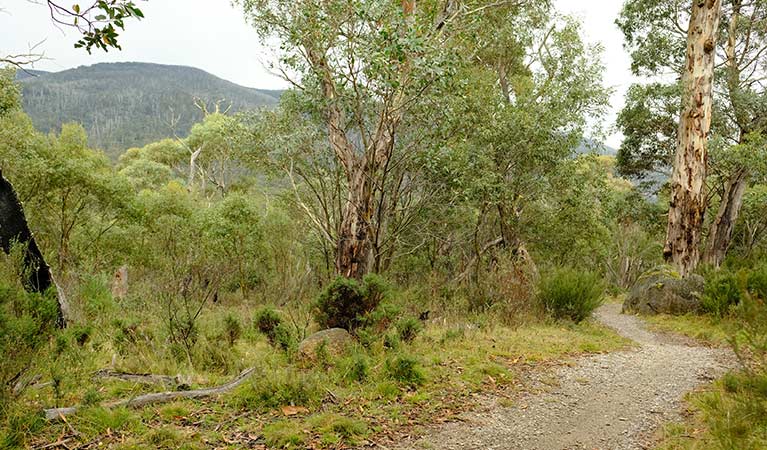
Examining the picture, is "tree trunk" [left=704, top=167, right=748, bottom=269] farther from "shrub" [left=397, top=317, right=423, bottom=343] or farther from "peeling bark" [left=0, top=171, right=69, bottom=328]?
"peeling bark" [left=0, top=171, right=69, bottom=328]

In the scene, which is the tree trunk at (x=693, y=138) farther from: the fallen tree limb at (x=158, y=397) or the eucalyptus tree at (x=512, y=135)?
the fallen tree limb at (x=158, y=397)

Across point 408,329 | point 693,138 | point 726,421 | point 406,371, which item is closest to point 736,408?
point 726,421

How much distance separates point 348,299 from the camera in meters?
6.68

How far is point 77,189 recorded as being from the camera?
15250mm

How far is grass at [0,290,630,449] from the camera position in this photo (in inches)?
137

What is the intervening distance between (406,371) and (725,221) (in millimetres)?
15854

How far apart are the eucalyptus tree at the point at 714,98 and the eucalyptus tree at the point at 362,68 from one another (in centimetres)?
757

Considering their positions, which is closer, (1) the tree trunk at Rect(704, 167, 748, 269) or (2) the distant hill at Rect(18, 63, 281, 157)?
(1) the tree trunk at Rect(704, 167, 748, 269)

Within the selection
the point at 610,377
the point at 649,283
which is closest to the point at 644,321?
the point at 649,283

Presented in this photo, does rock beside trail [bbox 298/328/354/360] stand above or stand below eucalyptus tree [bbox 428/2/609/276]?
below

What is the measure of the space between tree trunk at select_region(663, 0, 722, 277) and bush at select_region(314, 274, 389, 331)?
8.60 meters

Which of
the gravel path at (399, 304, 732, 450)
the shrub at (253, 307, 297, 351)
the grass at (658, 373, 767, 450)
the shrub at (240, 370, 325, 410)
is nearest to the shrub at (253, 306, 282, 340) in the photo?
the shrub at (253, 307, 297, 351)

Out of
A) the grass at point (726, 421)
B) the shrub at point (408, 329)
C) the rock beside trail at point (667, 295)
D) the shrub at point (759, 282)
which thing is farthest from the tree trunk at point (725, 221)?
the shrub at point (408, 329)

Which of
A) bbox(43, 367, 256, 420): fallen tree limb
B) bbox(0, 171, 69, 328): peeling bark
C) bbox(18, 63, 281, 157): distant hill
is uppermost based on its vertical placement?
bbox(18, 63, 281, 157): distant hill
